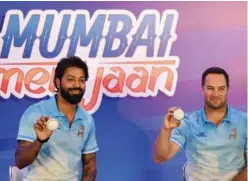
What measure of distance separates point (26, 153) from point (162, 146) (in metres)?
0.77

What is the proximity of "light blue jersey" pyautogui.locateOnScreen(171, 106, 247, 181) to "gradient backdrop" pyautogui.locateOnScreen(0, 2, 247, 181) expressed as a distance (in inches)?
3.8

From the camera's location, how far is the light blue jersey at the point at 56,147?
2.46 m

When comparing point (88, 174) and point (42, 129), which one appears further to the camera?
point (88, 174)

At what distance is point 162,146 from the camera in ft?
8.45

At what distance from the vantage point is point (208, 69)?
2600mm

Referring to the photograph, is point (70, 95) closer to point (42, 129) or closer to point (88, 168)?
point (42, 129)

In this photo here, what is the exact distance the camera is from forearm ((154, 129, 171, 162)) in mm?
2518

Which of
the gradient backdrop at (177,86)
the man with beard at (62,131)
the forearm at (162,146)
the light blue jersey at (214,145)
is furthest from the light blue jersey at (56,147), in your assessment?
the light blue jersey at (214,145)

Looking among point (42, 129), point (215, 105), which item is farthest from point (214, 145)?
point (42, 129)

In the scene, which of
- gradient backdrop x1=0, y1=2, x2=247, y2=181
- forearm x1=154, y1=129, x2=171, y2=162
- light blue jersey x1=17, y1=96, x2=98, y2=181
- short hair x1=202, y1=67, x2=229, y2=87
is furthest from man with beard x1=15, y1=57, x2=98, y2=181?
short hair x1=202, y1=67, x2=229, y2=87

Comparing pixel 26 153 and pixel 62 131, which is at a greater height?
pixel 62 131

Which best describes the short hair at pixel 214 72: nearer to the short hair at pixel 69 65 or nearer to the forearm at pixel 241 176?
the forearm at pixel 241 176

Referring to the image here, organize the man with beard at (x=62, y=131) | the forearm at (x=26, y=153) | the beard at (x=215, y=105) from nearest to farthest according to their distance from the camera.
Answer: the forearm at (x=26, y=153) < the man with beard at (x=62, y=131) < the beard at (x=215, y=105)

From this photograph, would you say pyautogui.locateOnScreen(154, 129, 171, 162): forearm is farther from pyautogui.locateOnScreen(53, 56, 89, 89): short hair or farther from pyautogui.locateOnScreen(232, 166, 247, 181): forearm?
pyautogui.locateOnScreen(53, 56, 89, 89): short hair
